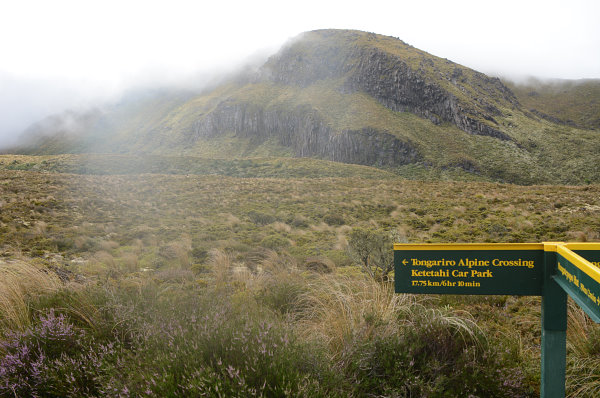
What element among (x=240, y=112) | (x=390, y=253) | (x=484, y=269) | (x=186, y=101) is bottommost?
(x=390, y=253)

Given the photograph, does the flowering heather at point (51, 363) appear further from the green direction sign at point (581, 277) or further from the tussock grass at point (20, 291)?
the green direction sign at point (581, 277)

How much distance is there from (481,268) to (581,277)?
65 centimetres

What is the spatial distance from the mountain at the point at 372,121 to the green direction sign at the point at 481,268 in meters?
89.6

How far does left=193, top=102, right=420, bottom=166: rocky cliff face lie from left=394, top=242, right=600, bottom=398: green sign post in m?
94.9

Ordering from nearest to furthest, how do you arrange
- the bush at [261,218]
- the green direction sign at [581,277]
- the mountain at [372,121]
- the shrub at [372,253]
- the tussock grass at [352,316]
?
the green direction sign at [581,277] < the tussock grass at [352,316] < the shrub at [372,253] < the bush at [261,218] < the mountain at [372,121]

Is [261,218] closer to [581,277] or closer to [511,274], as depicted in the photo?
[511,274]

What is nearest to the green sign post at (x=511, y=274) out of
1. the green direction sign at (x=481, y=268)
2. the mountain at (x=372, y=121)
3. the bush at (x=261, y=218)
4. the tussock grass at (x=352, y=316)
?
the green direction sign at (x=481, y=268)

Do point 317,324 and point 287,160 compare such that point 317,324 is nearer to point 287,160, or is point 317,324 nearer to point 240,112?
point 287,160

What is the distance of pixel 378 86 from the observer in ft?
387

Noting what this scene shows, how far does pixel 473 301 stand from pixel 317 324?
2.61m

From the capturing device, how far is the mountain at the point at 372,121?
8862cm

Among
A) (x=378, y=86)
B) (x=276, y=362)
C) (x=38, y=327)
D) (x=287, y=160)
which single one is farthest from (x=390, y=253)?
(x=378, y=86)

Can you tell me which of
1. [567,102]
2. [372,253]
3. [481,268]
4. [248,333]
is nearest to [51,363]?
[248,333]

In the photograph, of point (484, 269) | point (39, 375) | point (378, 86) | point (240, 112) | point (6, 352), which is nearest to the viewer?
point (484, 269)
